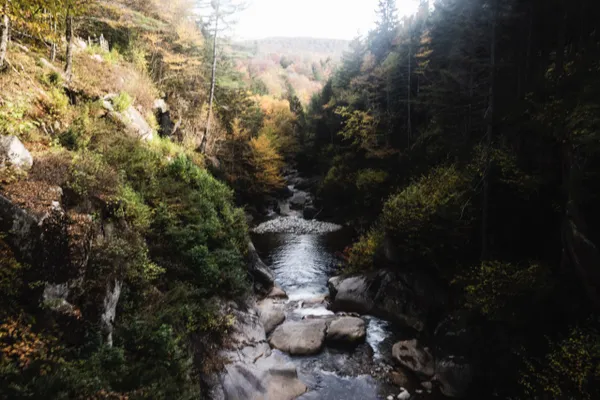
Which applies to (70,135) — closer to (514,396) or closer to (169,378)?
(169,378)

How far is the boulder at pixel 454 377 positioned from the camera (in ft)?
29.1

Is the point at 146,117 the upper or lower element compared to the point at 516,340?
upper

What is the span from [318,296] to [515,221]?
9.45 meters

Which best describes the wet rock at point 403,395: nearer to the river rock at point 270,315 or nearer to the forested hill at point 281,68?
the river rock at point 270,315

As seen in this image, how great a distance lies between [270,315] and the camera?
1284 centimetres

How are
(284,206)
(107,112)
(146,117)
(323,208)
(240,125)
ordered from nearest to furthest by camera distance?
(107,112) → (146,117) → (240,125) → (323,208) → (284,206)

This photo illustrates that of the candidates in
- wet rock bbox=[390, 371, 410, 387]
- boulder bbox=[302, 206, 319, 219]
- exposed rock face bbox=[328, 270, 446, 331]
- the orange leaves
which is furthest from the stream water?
the orange leaves

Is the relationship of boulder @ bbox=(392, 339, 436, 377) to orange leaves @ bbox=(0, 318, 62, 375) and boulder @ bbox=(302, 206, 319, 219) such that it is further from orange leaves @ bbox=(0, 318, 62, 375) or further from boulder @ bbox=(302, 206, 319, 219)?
boulder @ bbox=(302, 206, 319, 219)

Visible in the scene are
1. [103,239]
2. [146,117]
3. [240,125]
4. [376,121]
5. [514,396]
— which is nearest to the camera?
[103,239]

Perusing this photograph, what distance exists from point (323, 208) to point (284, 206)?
5.76 meters

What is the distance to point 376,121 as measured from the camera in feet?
84.7

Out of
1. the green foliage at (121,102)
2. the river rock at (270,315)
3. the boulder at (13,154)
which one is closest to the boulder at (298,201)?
the river rock at (270,315)

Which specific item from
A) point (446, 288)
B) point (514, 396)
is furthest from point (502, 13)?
point (514, 396)

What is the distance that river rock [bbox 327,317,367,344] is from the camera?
1144 centimetres
